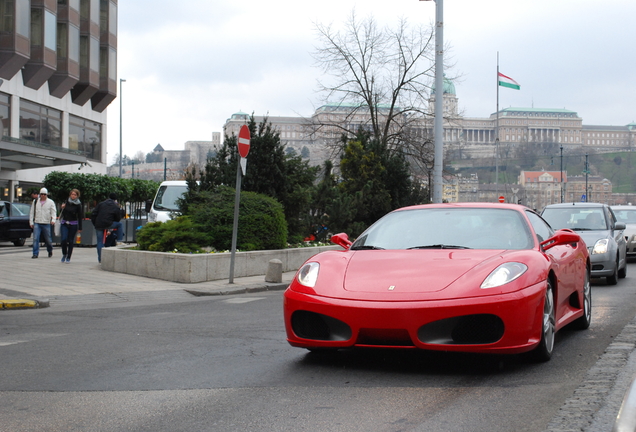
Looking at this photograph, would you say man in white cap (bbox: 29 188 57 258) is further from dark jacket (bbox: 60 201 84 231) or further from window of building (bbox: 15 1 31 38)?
window of building (bbox: 15 1 31 38)

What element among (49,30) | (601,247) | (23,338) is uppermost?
(49,30)

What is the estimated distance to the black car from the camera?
25.2 meters

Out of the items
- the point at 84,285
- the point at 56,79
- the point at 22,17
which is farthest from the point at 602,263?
the point at 56,79

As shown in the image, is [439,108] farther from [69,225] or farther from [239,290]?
[239,290]

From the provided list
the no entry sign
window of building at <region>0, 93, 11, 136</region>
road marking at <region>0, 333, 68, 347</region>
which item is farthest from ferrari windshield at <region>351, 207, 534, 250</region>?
window of building at <region>0, 93, 11, 136</region>

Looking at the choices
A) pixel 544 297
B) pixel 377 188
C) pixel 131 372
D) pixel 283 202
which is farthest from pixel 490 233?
pixel 377 188

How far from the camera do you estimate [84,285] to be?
12.5 meters

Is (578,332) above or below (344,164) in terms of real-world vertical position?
Answer: below

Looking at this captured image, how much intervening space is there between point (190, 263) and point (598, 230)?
7.48 meters

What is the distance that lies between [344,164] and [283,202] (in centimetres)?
639

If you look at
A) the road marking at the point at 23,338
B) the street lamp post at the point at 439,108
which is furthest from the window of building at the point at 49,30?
the road marking at the point at 23,338

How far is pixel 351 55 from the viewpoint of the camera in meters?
35.6

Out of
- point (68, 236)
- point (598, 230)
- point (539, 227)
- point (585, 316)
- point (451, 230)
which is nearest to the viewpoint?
point (451, 230)

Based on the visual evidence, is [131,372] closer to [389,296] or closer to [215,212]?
[389,296]
